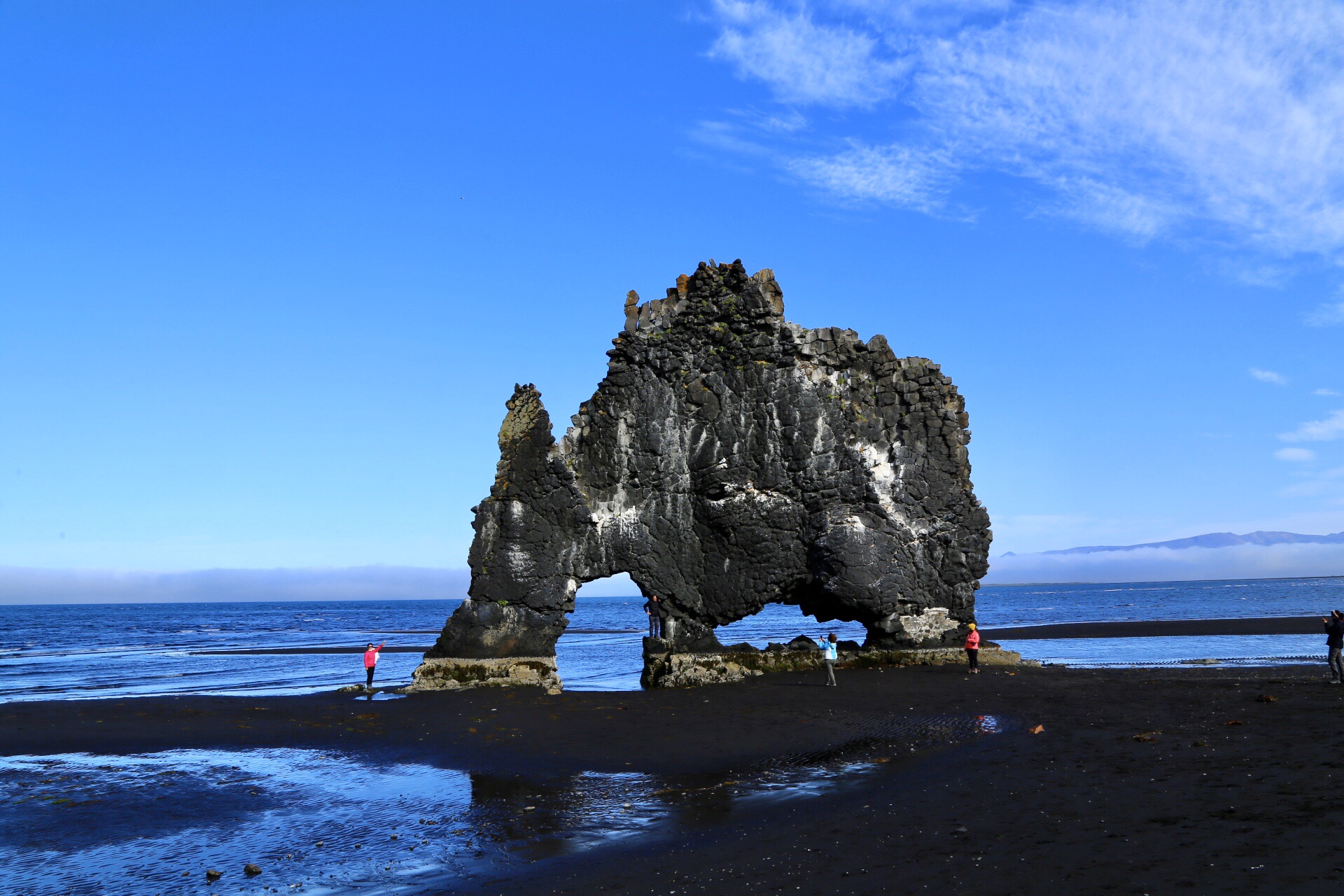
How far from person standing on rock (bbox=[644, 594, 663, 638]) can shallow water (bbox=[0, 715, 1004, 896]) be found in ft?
29.2

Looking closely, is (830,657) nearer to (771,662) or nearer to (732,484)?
(771,662)

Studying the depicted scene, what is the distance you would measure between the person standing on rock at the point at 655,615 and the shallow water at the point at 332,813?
8.90 m

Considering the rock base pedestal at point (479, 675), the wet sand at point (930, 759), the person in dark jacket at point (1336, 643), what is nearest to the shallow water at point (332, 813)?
the wet sand at point (930, 759)

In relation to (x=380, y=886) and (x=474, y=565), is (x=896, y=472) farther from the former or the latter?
(x=380, y=886)

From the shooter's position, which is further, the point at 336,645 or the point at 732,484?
the point at 336,645

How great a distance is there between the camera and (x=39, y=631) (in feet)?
260

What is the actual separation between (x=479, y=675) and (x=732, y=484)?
764cm

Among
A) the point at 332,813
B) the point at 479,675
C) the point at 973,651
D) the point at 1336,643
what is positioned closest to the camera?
the point at 332,813

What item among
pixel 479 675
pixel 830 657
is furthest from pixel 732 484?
pixel 479 675

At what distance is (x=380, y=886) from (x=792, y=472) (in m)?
16.7

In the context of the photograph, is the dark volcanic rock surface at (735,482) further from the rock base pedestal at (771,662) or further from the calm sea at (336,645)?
the calm sea at (336,645)

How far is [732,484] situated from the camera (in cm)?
2367

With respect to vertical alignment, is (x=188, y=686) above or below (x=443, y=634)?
below

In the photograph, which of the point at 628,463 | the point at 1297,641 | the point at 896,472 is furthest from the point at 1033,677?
the point at 1297,641
